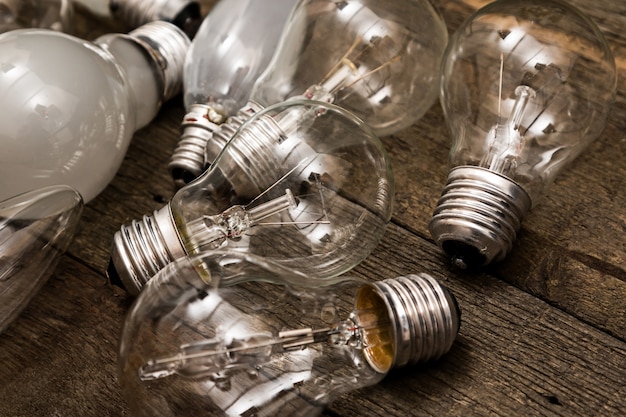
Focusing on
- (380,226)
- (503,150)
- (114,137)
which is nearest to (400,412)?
(380,226)

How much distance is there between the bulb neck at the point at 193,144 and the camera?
36.1 inches

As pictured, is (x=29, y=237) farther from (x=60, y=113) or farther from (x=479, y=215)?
(x=479, y=215)

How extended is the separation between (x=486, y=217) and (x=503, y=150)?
0.09m

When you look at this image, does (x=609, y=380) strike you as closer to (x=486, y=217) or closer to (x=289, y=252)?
(x=486, y=217)

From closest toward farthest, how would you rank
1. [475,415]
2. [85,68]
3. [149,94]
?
1. [475,415]
2. [85,68]
3. [149,94]

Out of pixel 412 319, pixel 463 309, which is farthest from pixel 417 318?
pixel 463 309

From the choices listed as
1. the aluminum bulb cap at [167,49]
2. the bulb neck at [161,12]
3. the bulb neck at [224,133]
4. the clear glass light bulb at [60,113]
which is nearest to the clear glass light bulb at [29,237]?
the clear glass light bulb at [60,113]

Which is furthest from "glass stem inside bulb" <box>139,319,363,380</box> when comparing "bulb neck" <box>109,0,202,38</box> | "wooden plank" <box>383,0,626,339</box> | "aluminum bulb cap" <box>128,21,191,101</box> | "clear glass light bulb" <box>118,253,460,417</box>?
"bulb neck" <box>109,0,202,38</box>

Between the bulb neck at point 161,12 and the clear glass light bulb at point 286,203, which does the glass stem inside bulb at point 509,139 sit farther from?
the bulb neck at point 161,12

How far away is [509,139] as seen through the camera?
0.84 metres

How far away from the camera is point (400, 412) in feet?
2.44

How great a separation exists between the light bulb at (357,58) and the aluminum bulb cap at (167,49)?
140 mm

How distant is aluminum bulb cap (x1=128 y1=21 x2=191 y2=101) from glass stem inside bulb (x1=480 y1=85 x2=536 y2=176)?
0.38 m

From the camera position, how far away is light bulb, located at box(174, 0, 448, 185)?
892 millimetres
